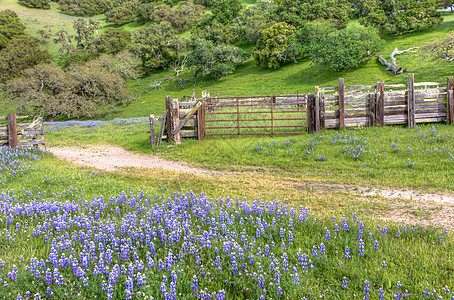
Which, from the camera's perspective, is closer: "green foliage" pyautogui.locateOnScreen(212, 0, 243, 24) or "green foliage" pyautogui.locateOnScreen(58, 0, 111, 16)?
"green foliage" pyautogui.locateOnScreen(212, 0, 243, 24)

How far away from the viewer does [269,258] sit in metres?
5.12

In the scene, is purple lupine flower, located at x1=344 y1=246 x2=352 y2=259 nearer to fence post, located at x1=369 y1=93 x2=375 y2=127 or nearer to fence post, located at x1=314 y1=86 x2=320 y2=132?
fence post, located at x1=314 y1=86 x2=320 y2=132

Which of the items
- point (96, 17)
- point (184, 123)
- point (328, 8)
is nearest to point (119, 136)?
point (184, 123)

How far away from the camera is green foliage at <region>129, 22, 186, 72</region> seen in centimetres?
7012

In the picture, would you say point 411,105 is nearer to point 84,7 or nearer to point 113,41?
point 113,41

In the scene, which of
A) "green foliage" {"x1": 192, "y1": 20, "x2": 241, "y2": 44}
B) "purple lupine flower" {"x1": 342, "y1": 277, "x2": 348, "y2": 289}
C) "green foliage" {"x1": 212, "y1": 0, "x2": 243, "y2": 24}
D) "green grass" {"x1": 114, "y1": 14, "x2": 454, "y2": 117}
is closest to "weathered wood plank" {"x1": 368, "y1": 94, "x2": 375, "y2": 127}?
"purple lupine flower" {"x1": 342, "y1": 277, "x2": 348, "y2": 289}

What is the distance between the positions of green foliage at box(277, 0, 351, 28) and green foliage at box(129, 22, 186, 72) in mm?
23506

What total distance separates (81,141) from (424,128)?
2115cm

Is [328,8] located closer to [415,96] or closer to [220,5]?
[220,5]

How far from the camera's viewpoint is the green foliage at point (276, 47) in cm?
5919

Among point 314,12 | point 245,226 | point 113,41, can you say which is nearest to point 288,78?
point 314,12

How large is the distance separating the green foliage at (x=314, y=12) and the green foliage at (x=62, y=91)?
38.1 meters

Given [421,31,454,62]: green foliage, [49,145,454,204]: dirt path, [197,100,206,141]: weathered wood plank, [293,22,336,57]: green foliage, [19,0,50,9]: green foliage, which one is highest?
[19,0,50,9]: green foliage

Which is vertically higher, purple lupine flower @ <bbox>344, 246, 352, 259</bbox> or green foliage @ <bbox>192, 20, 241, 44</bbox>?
green foliage @ <bbox>192, 20, 241, 44</bbox>
